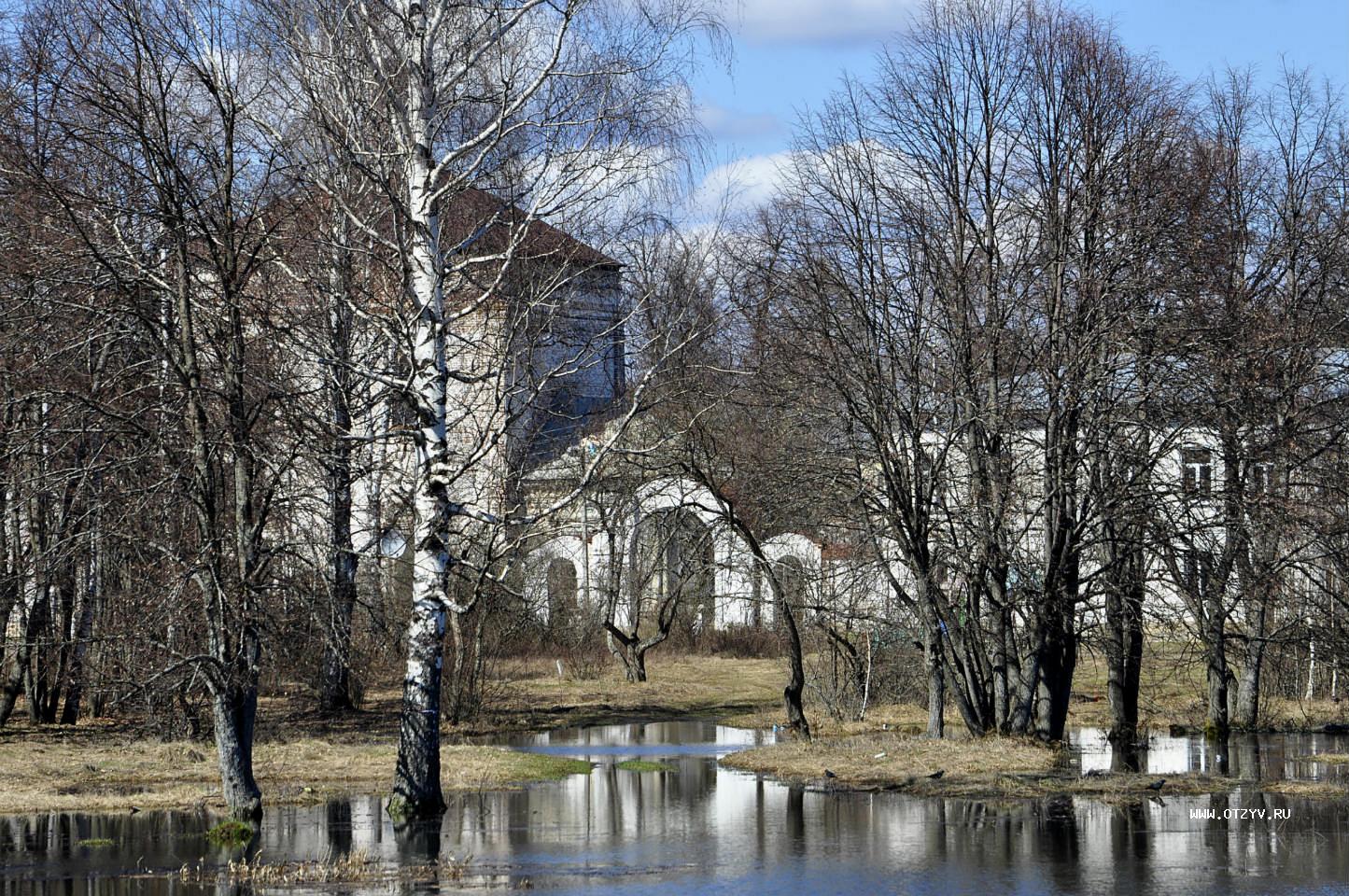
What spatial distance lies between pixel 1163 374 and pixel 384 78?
11.9 m

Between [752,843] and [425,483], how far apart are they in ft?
16.2

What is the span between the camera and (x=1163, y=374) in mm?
21109

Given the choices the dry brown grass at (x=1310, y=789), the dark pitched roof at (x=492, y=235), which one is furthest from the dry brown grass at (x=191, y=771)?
the dry brown grass at (x=1310, y=789)

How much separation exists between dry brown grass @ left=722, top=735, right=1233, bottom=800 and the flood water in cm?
75

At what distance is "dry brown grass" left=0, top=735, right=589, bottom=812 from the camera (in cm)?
1741

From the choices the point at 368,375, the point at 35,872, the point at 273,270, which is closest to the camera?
the point at 35,872

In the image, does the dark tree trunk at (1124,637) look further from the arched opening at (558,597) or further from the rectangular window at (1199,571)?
the arched opening at (558,597)

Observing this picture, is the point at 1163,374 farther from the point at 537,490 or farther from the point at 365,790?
the point at 537,490

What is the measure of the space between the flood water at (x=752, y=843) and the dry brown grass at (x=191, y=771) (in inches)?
34.0

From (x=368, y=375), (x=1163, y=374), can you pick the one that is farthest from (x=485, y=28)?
(x=1163, y=374)
